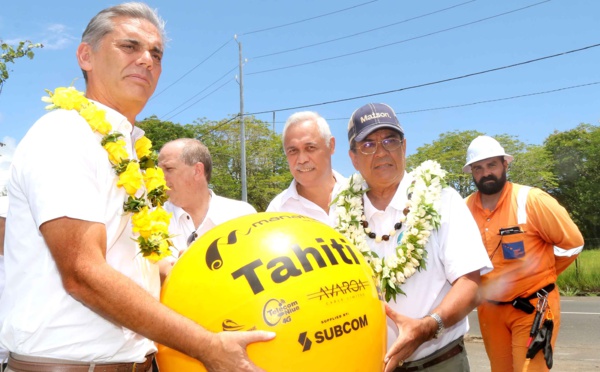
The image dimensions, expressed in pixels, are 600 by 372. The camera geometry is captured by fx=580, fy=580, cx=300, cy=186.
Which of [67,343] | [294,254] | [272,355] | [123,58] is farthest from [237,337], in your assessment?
[123,58]

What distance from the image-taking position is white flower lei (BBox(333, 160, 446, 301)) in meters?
3.62

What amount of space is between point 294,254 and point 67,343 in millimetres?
1035

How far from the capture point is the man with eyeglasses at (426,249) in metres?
3.37

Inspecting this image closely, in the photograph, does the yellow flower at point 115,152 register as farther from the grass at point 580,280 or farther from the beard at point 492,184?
the grass at point 580,280

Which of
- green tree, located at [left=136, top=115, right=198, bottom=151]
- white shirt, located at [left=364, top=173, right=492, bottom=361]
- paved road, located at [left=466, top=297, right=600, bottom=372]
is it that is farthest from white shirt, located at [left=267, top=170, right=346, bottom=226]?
green tree, located at [left=136, top=115, right=198, bottom=151]

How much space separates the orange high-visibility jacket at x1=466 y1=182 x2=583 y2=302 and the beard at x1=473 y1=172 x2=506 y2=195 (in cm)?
23

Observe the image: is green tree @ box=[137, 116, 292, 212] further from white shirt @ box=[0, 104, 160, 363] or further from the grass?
white shirt @ box=[0, 104, 160, 363]

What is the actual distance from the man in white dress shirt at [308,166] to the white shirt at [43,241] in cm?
246

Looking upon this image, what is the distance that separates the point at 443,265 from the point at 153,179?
1.86 meters

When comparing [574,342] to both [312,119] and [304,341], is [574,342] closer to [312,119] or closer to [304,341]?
[312,119]

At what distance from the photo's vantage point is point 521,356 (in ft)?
19.3

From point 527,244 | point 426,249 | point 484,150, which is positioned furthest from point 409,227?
point 484,150

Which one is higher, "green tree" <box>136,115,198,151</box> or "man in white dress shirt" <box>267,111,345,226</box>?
"green tree" <box>136,115,198,151</box>

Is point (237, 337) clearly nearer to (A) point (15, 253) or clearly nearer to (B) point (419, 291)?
(A) point (15, 253)
